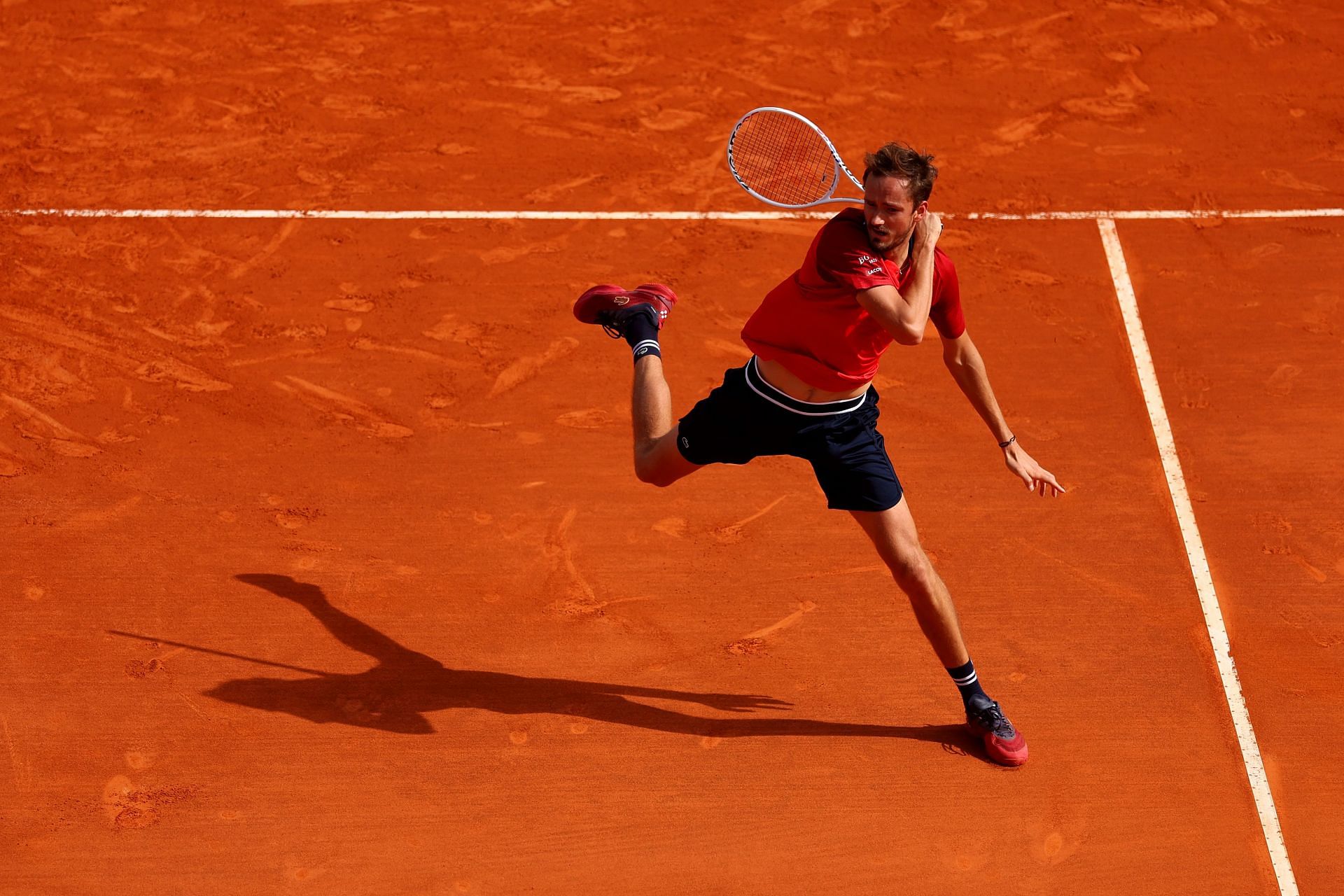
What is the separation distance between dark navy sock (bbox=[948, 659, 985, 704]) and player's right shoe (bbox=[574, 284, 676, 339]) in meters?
2.03

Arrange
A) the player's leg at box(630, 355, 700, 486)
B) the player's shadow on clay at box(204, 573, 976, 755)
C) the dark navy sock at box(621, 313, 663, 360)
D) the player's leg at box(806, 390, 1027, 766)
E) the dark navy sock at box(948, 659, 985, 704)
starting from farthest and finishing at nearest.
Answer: the dark navy sock at box(621, 313, 663, 360) → the player's shadow on clay at box(204, 573, 976, 755) → the player's leg at box(630, 355, 700, 486) → the dark navy sock at box(948, 659, 985, 704) → the player's leg at box(806, 390, 1027, 766)

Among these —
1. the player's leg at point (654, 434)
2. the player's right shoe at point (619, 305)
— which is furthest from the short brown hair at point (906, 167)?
the player's right shoe at point (619, 305)

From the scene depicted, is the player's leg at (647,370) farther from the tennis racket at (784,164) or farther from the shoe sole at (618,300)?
the tennis racket at (784,164)

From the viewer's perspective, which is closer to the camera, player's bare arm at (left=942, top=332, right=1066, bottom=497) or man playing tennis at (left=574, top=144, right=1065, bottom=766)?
man playing tennis at (left=574, top=144, right=1065, bottom=766)

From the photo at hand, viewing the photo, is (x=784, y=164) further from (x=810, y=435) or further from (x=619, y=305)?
(x=810, y=435)

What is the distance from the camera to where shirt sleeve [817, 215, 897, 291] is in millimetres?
4688

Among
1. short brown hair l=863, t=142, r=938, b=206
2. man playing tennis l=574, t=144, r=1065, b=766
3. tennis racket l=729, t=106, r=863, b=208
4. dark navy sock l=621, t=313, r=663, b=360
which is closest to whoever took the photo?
short brown hair l=863, t=142, r=938, b=206

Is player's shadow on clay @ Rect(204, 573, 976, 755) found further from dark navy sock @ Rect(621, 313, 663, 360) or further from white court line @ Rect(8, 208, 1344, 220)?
white court line @ Rect(8, 208, 1344, 220)

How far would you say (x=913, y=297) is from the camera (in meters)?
4.71

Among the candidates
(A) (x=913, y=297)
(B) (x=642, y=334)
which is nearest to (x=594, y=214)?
(B) (x=642, y=334)

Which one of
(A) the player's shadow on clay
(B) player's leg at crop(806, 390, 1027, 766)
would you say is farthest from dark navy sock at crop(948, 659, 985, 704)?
(A) the player's shadow on clay

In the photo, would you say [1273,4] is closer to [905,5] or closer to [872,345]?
[905,5]

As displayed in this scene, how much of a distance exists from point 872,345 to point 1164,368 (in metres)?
3.12

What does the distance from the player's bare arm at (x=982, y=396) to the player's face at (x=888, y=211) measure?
619 mm
